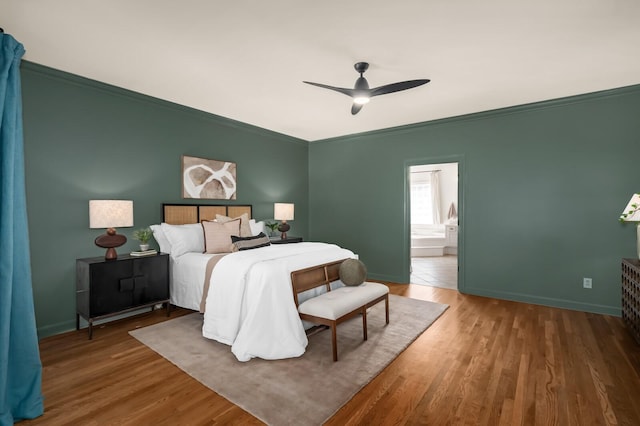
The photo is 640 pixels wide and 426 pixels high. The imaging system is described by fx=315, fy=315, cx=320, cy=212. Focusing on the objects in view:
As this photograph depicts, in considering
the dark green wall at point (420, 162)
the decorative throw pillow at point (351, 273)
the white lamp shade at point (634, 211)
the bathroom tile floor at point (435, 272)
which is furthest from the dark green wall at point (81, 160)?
the white lamp shade at point (634, 211)

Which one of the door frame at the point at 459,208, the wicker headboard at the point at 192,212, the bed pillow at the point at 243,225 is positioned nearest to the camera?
the wicker headboard at the point at 192,212

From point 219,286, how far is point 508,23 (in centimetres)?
334

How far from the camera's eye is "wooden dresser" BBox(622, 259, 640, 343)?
2992 mm

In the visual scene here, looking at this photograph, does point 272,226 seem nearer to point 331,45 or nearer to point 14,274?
point 331,45

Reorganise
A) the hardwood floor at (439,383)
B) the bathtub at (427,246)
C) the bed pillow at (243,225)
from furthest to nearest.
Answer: the bathtub at (427,246)
the bed pillow at (243,225)
the hardwood floor at (439,383)

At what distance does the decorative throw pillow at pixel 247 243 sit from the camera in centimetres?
392

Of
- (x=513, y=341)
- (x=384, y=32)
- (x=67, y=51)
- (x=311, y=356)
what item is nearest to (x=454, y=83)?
(x=384, y=32)

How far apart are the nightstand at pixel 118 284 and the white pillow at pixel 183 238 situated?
0.19 m

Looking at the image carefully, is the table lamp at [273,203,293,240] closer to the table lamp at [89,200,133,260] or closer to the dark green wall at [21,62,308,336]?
the dark green wall at [21,62,308,336]

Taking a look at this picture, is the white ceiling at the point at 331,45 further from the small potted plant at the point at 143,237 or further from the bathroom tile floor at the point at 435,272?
the bathroom tile floor at the point at 435,272

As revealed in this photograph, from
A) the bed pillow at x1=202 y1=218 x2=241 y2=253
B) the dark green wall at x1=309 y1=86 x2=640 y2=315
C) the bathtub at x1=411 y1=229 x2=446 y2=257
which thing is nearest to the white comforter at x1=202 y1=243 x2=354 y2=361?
the bed pillow at x1=202 y1=218 x2=241 y2=253

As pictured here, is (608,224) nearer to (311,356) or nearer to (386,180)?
(386,180)

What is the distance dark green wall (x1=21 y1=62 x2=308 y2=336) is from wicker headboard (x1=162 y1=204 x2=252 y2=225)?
11cm

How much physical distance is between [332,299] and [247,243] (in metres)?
1.53
